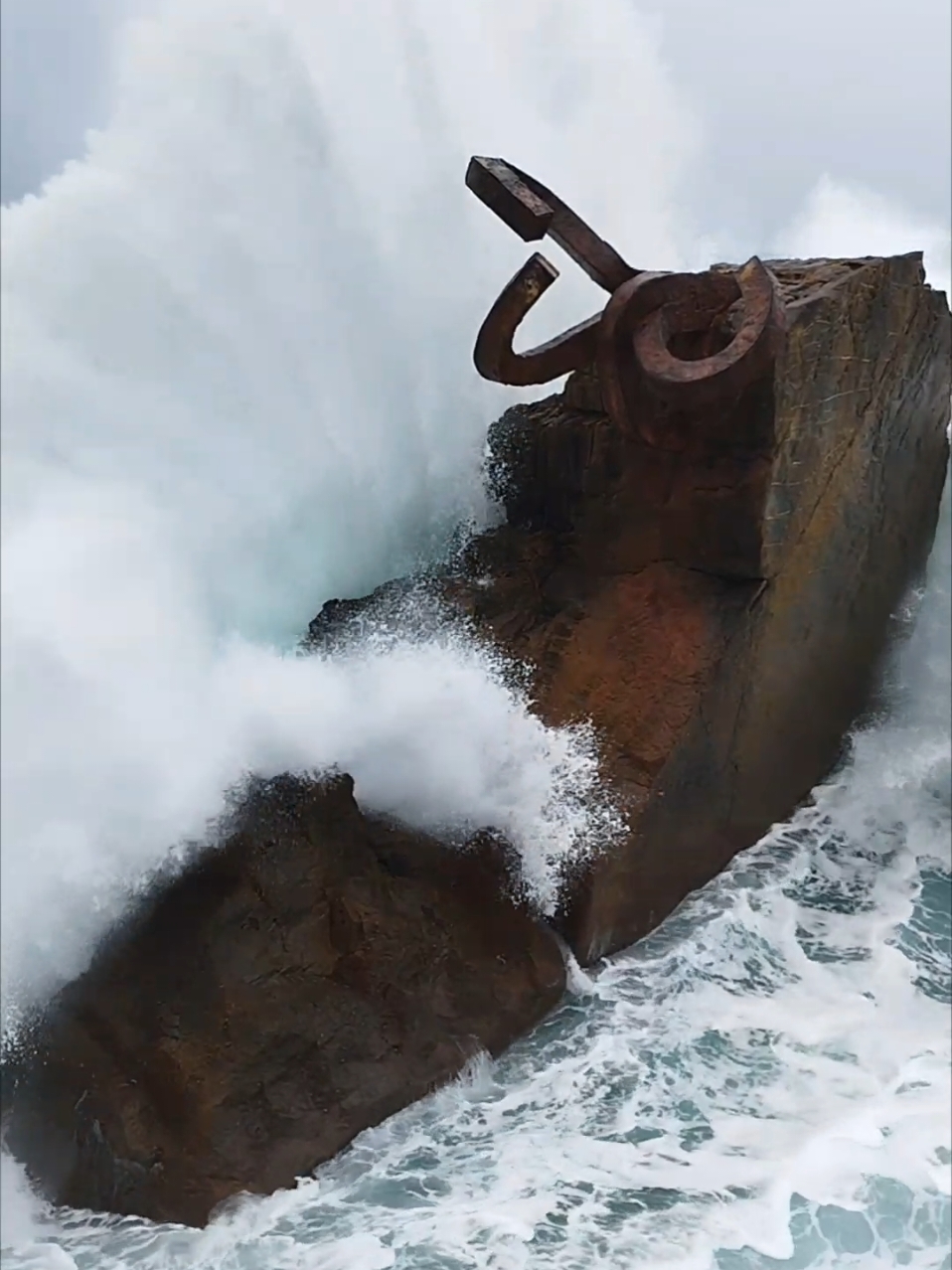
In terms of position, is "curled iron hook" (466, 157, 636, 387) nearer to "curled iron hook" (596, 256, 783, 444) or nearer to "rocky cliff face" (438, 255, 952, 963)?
"curled iron hook" (596, 256, 783, 444)

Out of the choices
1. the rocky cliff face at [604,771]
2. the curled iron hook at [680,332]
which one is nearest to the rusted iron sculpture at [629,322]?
the curled iron hook at [680,332]

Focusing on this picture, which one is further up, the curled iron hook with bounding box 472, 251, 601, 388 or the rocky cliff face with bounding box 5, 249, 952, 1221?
the curled iron hook with bounding box 472, 251, 601, 388

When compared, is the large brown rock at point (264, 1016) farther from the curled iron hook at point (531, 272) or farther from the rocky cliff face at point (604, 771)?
the curled iron hook at point (531, 272)

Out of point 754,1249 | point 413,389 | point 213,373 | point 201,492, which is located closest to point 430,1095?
point 754,1249

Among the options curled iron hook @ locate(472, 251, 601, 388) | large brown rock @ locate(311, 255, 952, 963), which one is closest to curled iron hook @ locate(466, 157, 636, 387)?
curled iron hook @ locate(472, 251, 601, 388)

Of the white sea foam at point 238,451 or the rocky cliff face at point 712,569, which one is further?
the rocky cliff face at point 712,569

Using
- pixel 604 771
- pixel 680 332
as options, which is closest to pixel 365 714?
pixel 604 771

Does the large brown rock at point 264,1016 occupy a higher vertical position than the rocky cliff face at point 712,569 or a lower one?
lower
